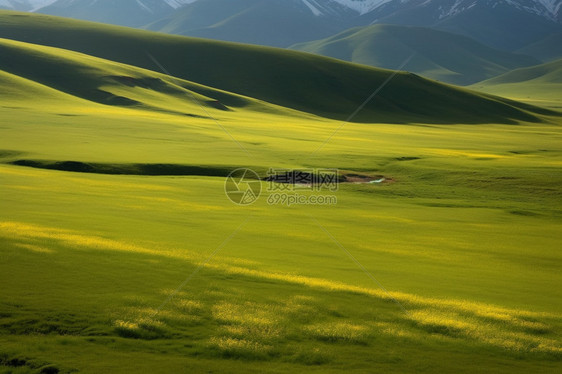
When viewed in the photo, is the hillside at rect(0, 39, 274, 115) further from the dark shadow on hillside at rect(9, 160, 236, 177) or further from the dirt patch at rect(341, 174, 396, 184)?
the dirt patch at rect(341, 174, 396, 184)

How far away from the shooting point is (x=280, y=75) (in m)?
157

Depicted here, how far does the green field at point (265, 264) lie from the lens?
43.8ft

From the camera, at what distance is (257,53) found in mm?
172125

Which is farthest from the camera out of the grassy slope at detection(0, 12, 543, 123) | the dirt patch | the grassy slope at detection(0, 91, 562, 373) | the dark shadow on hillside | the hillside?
the grassy slope at detection(0, 12, 543, 123)

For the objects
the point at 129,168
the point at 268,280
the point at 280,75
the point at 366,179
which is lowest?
the point at 268,280

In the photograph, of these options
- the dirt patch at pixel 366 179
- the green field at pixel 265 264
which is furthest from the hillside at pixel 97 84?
the dirt patch at pixel 366 179

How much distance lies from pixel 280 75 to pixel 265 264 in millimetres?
141265

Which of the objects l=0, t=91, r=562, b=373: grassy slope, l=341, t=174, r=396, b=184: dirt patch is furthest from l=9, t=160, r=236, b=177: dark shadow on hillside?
l=341, t=174, r=396, b=184: dirt patch

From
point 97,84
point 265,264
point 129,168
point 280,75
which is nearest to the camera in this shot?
point 265,264

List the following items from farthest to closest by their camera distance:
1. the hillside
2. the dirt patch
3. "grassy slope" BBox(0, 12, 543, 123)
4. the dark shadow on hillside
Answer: "grassy slope" BBox(0, 12, 543, 123)
the hillside
the dirt patch
the dark shadow on hillside

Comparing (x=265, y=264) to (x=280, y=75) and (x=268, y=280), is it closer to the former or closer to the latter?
(x=268, y=280)

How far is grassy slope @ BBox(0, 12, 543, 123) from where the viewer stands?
145 metres

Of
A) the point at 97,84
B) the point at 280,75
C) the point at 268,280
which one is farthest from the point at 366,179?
the point at 280,75

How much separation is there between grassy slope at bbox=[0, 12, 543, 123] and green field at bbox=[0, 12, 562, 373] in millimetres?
88570
